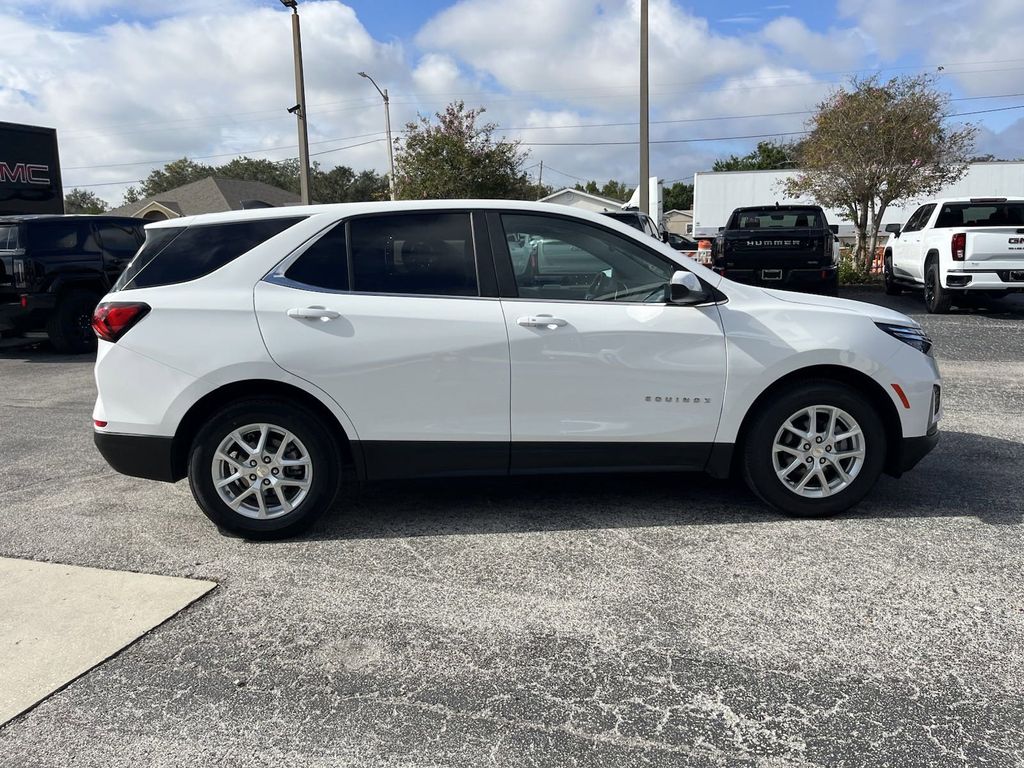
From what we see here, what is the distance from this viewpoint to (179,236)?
4.37 metres

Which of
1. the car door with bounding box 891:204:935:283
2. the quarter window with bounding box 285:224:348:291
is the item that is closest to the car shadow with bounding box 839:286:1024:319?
the car door with bounding box 891:204:935:283

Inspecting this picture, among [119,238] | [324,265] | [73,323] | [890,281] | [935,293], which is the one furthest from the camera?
[890,281]

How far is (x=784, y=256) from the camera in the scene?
14344 millimetres

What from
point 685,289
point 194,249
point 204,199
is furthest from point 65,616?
point 204,199

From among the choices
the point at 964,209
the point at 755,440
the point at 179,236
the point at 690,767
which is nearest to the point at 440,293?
the point at 179,236

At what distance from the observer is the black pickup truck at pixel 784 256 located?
14.3 meters

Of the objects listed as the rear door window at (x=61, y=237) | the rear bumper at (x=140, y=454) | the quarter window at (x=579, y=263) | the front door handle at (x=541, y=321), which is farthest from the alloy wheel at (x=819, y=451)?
the rear door window at (x=61, y=237)

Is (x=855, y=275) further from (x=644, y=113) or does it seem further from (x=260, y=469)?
(x=260, y=469)

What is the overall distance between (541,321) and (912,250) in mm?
12489

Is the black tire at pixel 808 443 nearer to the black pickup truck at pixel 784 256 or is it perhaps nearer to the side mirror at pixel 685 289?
the side mirror at pixel 685 289

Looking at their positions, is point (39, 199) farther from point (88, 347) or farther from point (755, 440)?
point (755, 440)

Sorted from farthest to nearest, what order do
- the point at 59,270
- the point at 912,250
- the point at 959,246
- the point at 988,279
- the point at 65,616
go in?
the point at 912,250 < the point at 959,246 < the point at 988,279 < the point at 59,270 < the point at 65,616

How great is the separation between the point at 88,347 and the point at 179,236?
27.1ft

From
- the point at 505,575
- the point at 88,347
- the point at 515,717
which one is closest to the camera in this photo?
the point at 515,717
